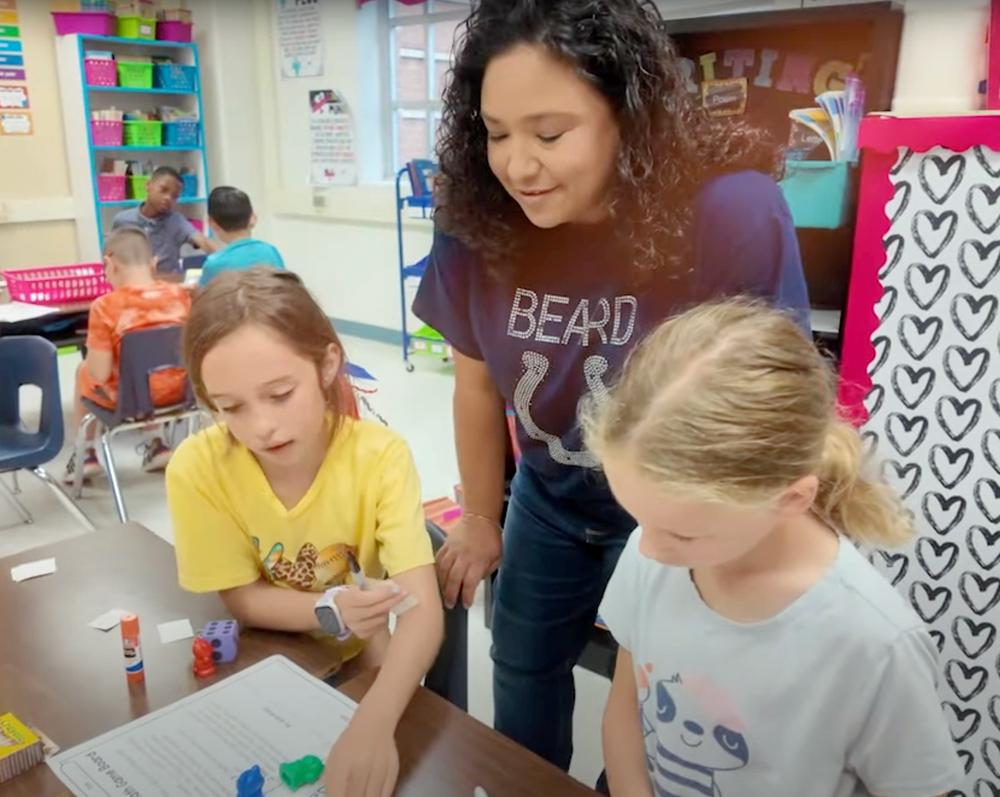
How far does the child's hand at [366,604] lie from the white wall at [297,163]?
4.16m

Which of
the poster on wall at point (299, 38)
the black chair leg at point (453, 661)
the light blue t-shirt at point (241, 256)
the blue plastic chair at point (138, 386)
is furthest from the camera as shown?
the poster on wall at point (299, 38)

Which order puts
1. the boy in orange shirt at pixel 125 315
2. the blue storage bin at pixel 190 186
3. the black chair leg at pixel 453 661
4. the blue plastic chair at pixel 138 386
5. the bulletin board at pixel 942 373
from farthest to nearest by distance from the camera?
1. the blue storage bin at pixel 190 186
2. the boy in orange shirt at pixel 125 315
3. the blue plastic chair at pixel 138 386
4. the bulletin board at pixel 942 373
5. the black chair leg at pixel 453 661

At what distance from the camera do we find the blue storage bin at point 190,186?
569 cm

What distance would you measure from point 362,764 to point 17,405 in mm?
2328

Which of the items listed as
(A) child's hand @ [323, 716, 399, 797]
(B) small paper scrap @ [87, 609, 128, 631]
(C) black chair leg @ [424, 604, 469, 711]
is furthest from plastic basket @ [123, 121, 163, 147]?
(A) child's hand @ [323, 716, 399, 797]

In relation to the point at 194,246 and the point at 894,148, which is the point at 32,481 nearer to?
the point at 194,246

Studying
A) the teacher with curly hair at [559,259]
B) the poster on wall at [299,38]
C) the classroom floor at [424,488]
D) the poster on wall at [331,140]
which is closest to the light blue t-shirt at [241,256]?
the classroom floor at [424,488]

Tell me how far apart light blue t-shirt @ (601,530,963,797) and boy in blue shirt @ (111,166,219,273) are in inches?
167

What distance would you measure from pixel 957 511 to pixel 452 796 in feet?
3.49

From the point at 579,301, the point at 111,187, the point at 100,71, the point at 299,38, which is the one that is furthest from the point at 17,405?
the point at 299,38

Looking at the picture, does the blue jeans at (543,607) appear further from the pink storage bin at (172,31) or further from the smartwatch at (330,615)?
the pink storage bin at (172,31)

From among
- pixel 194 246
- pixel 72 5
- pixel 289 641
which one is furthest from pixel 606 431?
pixel 72 5

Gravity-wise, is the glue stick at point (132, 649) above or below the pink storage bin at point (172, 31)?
below

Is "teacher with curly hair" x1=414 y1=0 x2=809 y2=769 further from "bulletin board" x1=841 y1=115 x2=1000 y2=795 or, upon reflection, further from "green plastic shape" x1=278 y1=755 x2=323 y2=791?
"bulletin board" x1=841 y1=115 x2=1000 y2=795
